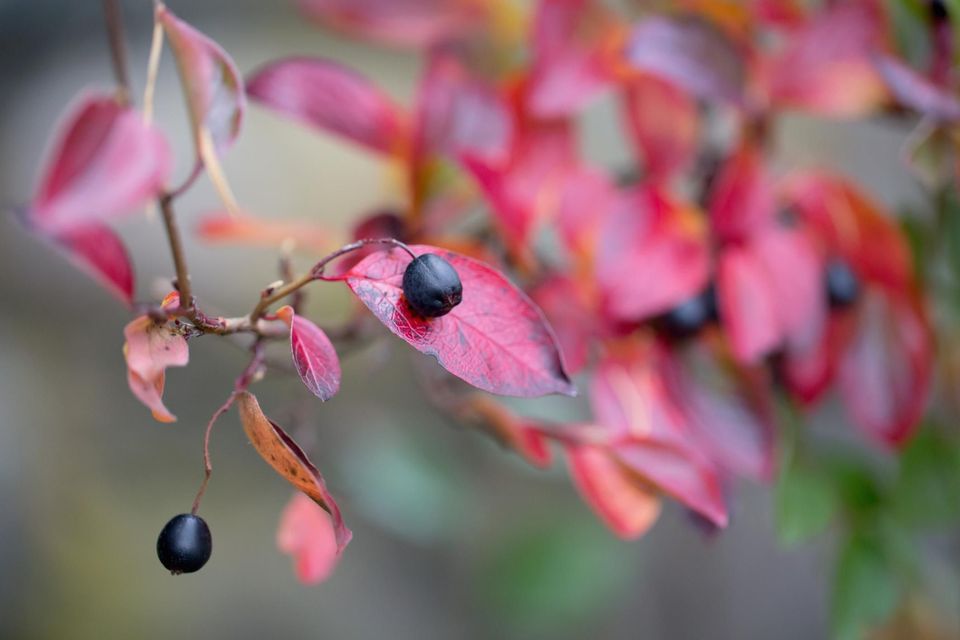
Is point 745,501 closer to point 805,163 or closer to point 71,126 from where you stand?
point 805,163

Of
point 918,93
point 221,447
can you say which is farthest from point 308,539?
point 221,447

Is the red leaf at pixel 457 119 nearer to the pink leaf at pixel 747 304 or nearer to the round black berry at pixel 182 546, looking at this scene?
the pink leaf at pixel 747 304

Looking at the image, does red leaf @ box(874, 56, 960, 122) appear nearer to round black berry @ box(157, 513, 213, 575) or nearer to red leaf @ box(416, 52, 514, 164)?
red leaf @ box(416, 52, 514, 164)

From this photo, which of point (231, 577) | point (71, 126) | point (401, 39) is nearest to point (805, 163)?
point (401, 39)

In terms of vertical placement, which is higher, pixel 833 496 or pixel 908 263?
pixel 908 263

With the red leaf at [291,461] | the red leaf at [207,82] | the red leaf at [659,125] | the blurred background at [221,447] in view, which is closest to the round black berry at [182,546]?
the red leaf at [291,461]

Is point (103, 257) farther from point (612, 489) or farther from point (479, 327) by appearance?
point (612, 489)
